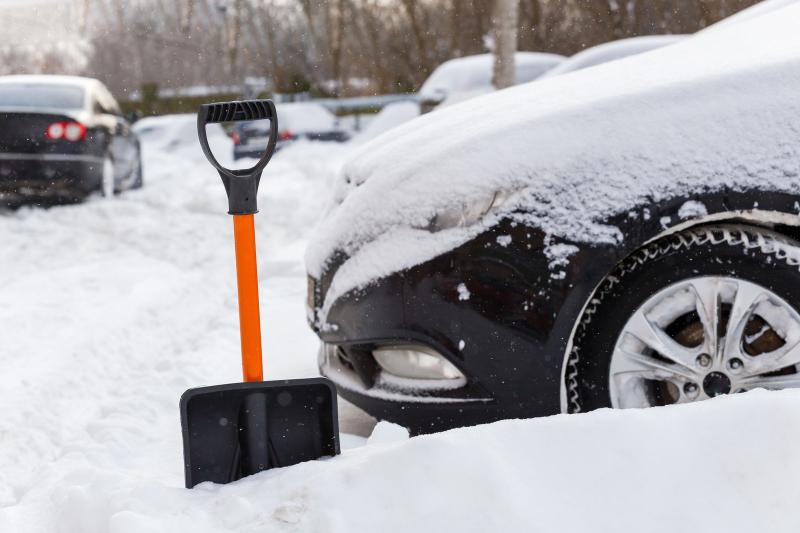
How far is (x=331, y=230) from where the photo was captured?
114 inches

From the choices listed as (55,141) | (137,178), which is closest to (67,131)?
(55,141)

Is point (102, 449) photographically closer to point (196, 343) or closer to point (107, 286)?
point (196, 343)

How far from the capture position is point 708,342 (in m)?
2.42

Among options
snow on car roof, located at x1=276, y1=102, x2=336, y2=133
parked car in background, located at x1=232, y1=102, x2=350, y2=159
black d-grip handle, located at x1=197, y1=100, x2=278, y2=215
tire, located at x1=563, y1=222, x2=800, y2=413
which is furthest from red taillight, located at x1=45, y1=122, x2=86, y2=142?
snow on car roof, located at x1=276, y1=102, x2=336, y2=133

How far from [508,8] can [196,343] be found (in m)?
7.51

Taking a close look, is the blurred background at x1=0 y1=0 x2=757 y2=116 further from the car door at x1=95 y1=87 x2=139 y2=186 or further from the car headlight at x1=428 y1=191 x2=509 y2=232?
the car headlight at x1=428 y1=191 x2=509 y2=232

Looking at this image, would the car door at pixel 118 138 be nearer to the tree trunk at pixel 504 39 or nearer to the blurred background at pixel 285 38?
the tree trunk at pixel 504 39

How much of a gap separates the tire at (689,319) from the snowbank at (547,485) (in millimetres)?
356

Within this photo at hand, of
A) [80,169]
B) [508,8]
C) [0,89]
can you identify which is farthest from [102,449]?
[508,8]

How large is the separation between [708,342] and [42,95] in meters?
8.87

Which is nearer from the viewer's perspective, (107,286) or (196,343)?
(196,343)

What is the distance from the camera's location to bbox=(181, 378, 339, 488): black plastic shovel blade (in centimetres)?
234

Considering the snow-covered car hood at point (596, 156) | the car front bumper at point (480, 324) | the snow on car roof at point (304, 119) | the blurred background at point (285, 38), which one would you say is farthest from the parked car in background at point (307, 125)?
the car front bumper at point (480, 324)

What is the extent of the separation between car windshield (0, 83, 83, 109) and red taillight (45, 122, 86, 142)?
53 centimetres
